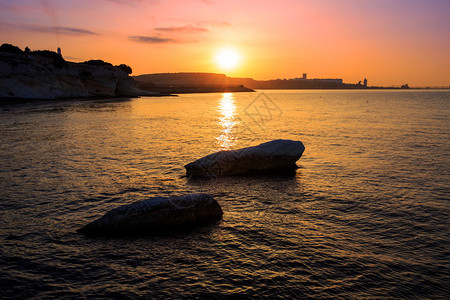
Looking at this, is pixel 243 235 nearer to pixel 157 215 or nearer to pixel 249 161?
pixel 157 215

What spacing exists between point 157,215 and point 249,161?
8.48 meters

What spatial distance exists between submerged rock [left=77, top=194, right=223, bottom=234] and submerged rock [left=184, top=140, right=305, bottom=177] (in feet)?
19.9

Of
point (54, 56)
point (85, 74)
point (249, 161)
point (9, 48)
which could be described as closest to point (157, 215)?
point (249, 161)

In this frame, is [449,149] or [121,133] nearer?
[449,149]

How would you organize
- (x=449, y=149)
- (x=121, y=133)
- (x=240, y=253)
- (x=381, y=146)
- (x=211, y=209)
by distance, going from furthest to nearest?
(x=121, y=133) → (x=381, y=146) → (x=449, y=149) → (x=211, y=209) → (x=240, y=253)

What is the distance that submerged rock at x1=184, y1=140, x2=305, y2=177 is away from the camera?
17969 millimetres

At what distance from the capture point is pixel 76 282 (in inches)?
315

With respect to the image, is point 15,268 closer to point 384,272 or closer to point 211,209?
point 211,209

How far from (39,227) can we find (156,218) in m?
4.27

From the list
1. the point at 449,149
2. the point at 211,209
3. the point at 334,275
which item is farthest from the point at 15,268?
the point at 449,149

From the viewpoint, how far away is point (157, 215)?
1105 centimetres

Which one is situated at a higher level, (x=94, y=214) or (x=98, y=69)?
(x=98, y=69)

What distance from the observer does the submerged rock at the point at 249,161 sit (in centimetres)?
1797

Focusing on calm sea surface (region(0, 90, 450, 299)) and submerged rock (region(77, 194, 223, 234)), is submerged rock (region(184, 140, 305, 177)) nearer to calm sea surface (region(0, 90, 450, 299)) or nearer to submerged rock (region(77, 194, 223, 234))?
calm sea surface (region(0, 90, 450, 299))
